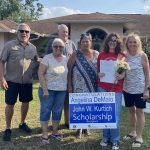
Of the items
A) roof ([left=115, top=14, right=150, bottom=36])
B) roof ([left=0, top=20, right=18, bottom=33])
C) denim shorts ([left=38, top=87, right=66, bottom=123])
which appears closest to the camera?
denim shorts ([left=38, top=87, right=66, bottom=123])

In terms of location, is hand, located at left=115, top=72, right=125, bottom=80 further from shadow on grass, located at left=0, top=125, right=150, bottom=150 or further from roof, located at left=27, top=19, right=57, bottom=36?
roof, located at left=27, top=19, right=57, bottom=36

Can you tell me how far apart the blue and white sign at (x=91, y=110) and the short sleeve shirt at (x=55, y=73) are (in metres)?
0.30

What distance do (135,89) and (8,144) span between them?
96.9 inches

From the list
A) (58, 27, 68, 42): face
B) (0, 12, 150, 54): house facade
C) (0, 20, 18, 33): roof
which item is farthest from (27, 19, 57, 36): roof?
(58, 27, 68, 42): face

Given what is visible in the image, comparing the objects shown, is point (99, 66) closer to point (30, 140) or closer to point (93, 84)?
point (93, 84)

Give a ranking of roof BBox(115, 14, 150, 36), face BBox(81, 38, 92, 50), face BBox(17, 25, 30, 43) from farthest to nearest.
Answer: roof BBox(115, 14, 150, 36)
face BBox(17, 25, 30, 43)
face BBox(81, 38, 92, 50)

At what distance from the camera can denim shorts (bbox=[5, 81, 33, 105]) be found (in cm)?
618

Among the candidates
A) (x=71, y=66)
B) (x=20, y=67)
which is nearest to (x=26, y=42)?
(x=20, y=67)

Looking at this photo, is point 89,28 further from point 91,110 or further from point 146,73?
point 91,110

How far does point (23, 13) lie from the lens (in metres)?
43.8

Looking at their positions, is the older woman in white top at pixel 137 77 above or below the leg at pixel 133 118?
above

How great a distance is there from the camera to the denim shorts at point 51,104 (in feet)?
19.4

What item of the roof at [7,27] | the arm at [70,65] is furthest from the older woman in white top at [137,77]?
the roof at [7,27]

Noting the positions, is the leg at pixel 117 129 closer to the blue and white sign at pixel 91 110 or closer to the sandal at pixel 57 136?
the blue and white sign at pixel 91 110
